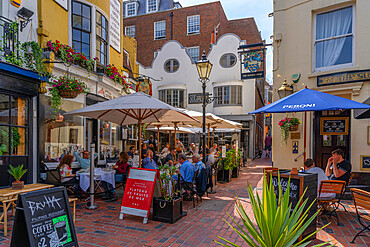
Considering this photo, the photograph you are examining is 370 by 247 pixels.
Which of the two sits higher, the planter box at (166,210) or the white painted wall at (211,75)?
the white painted wall at (211,75)

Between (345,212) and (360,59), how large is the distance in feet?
14.3

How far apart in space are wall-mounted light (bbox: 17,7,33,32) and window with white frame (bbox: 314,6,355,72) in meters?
8.43

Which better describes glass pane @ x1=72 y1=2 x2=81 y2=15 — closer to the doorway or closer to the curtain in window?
the curtain in window

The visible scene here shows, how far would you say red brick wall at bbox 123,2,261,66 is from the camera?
24.9 m

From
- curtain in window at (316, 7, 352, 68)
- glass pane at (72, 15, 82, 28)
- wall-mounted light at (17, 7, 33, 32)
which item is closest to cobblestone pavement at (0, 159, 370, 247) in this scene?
curtain in window at (316, 7, 352, 68)

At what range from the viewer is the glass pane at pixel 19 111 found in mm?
6625

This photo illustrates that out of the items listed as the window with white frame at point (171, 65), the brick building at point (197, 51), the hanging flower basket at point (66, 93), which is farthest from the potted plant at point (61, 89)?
the window with white frame at point (171, 65)

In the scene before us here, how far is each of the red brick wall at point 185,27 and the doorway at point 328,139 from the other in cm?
1765

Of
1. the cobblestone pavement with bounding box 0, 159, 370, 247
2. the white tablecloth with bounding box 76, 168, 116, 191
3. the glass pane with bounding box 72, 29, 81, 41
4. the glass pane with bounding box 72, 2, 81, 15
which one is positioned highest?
the glass pane with bounding box 72, 2, 81, 15

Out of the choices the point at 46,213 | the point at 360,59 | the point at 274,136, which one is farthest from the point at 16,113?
the point at 360,59

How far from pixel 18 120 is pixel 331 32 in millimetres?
9419

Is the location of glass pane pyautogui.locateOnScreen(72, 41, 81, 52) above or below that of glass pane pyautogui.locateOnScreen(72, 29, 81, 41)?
below

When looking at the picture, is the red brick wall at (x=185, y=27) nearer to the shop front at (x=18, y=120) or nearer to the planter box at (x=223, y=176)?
the planter box at (x=223, y=176)

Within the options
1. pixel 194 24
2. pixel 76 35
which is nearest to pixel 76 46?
pixel 76 35
